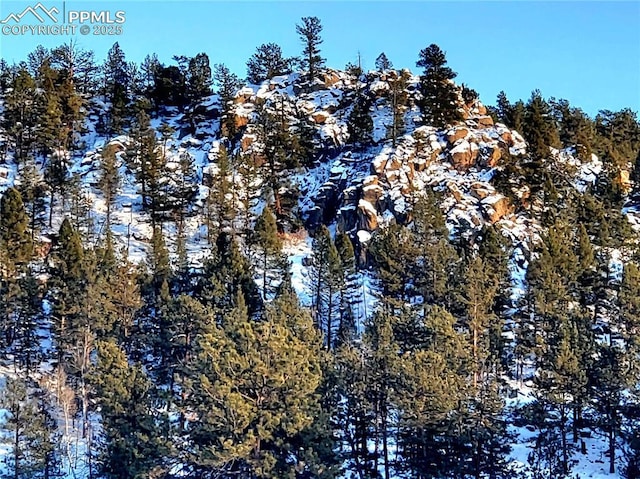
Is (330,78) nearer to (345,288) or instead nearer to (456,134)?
(456,134)

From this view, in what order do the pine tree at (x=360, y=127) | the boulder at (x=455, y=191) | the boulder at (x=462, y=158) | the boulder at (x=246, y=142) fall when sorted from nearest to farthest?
the boulder at (x=455, y=191)
the boulder at (x=462, y=158)
the pine tree at (x=360, y=127)
the boulder at (x=246, y=142)

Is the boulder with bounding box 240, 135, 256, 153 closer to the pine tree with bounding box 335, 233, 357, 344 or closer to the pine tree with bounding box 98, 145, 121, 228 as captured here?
the pine tree with bounding box 98, 145, 121, 228

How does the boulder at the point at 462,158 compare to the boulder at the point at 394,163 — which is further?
the boulder at the point at 462,158

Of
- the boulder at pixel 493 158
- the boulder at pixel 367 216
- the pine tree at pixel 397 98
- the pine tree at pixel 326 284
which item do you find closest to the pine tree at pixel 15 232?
the pine tree at pixel 326 284

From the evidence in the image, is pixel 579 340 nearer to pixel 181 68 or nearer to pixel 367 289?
pixel 367 289

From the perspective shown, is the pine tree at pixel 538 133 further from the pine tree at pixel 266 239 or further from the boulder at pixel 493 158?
the pine tree at pixel 266 239

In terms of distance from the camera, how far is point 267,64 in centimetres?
9144

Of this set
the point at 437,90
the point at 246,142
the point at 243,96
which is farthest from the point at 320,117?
the point at 437,90

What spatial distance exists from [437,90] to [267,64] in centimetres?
3402

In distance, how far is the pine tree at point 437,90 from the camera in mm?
66812

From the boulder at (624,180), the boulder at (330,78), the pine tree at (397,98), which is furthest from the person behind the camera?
the boulder at (330,78)

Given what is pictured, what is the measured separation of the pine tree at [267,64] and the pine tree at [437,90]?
27.5m

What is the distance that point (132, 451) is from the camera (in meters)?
24.9

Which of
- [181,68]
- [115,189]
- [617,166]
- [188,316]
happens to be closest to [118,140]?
[115,189]
